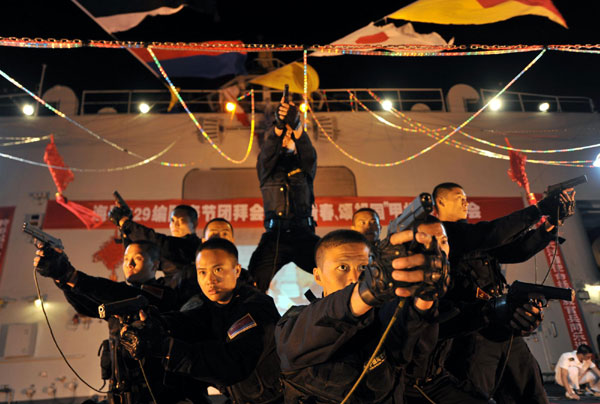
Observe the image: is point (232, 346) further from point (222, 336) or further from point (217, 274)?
point (217, 274)

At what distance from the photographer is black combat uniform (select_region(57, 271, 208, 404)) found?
2469 millimetres

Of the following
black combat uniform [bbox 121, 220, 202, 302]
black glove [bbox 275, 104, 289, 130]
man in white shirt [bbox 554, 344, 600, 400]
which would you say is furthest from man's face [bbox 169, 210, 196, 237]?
man in white shirt [bbox 554, 344, 600, 400]

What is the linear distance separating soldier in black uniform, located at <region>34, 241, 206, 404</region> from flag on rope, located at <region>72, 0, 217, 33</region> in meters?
3.99

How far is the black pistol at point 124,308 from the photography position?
1999 mm

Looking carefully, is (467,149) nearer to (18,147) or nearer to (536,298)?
(536,298)

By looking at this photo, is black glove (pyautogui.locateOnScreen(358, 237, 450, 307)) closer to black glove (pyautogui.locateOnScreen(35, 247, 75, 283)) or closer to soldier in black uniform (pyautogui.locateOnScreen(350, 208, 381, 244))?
black glove (pyautogui.locateOnScreen(35, 247, 75, 283))

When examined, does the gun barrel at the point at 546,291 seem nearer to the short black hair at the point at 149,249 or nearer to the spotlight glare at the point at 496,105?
the short black hair at the point at 149,249

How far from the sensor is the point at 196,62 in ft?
27.5

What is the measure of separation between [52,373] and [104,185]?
436 cm

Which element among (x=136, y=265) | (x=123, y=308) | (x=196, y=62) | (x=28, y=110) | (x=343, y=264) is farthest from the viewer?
(x=28, y=110)

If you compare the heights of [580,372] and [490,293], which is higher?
[490,293]

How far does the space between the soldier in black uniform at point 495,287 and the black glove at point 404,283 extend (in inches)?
66.6

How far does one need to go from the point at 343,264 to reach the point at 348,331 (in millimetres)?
495

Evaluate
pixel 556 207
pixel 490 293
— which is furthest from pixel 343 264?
pixel 556 207
